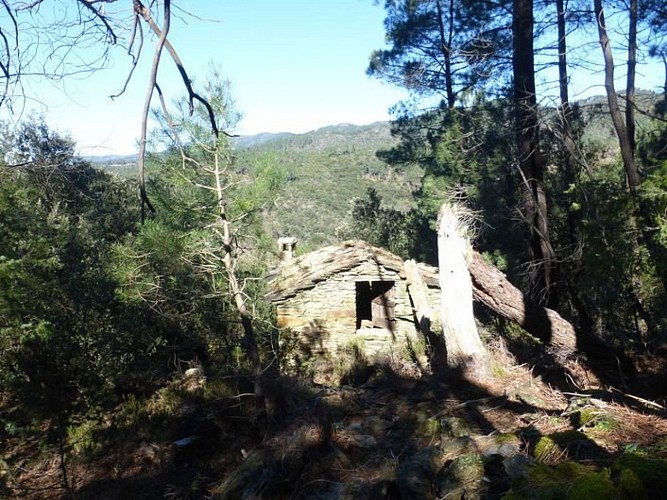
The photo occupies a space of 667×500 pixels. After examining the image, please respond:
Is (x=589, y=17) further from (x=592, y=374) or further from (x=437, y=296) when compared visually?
(x=437, y=296)

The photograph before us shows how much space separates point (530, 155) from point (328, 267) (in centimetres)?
546

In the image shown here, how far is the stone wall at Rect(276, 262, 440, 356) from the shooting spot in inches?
462

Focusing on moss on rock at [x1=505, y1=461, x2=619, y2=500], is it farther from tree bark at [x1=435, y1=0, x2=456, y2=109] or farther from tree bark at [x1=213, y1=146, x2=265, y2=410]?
tree bark at [x1=435, y1=0, x2=456, y2=109]

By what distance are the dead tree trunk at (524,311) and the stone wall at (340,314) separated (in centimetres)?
494

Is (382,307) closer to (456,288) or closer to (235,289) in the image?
(456,288)

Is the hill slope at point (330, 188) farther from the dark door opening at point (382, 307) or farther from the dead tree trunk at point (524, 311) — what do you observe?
the dead tree trunk at point (524, 311)

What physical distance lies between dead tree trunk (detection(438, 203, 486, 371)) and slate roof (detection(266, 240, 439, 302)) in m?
5.26

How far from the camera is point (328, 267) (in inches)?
460

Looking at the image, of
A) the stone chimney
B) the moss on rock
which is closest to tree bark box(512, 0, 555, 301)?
the moss on rock

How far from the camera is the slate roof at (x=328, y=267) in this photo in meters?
11.7

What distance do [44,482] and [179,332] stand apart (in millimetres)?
3804

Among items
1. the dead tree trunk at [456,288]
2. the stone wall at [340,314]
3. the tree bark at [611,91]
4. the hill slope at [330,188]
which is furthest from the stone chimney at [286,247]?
the hill slope at [330,188]

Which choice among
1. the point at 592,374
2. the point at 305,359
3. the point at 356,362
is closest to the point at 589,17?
the point at 592,374

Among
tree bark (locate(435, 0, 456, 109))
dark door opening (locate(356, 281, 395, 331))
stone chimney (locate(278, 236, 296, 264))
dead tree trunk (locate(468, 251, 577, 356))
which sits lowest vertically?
dark door opening (locate(356, 281, 395, 331))
